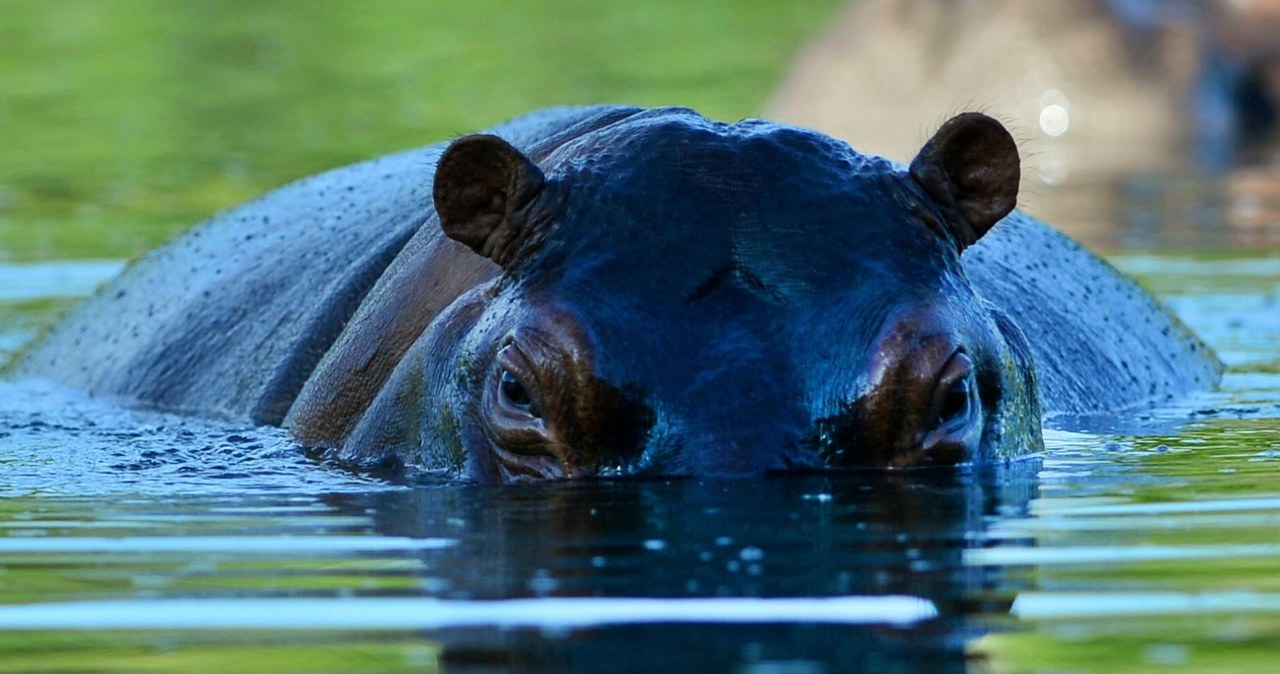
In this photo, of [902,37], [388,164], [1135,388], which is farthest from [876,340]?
[902,37]

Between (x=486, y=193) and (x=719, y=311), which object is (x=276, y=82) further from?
(x=719, y=311)

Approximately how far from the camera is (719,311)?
5.48 metres

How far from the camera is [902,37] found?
1927cm

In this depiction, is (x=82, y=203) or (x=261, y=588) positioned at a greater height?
(x=82, y=203)

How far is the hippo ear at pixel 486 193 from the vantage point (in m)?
5.89

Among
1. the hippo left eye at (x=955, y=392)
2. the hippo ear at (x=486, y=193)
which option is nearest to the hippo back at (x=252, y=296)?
the hippo ear at (x=486, y=193)

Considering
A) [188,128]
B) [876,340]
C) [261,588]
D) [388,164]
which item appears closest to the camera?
[261,588]

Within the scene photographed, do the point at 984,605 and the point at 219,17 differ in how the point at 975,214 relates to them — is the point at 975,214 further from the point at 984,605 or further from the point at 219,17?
the point at 219,17

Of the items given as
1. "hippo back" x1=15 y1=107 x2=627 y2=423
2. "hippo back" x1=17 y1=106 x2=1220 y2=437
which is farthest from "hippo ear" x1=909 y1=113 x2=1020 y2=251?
"hippo back" x1=15 y1=107 x2=627 y2=423

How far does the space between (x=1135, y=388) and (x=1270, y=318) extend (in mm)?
3107

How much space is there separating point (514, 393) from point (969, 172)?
4.21ft

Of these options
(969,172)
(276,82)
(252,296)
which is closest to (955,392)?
(969,172)

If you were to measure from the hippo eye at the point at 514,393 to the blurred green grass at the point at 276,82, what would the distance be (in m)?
8.65

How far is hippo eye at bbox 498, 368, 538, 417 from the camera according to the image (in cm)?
554
